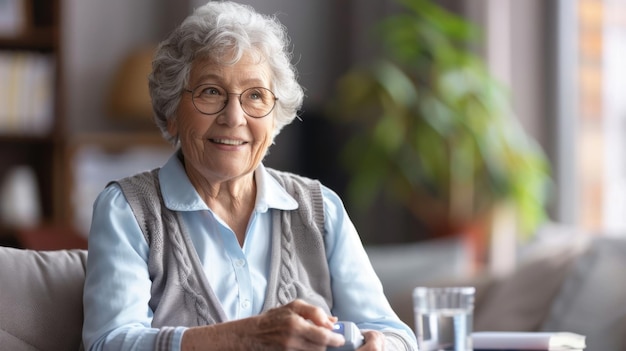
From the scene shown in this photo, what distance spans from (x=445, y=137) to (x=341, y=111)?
0.61 m

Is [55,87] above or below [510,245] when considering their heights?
above

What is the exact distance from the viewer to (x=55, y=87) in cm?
451

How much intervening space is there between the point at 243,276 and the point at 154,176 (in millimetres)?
236

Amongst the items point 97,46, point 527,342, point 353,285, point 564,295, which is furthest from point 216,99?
point 97,46

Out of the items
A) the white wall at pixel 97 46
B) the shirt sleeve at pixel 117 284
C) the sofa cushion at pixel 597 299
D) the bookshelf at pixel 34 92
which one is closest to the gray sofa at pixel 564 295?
the sofa cushion at pixel 597 299

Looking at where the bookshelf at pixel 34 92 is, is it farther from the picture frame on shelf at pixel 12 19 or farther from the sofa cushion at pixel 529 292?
the sofa cushion at pixel 529 292

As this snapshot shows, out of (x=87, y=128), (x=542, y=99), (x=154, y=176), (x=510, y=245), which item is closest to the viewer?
(x=154, y=176)

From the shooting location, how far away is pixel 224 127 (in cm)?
165

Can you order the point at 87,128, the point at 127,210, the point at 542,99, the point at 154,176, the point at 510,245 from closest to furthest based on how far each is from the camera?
1. the point at 127,210
2. the point at 154,176
3. the point at 510,245
4. the point at 542,99
5. the point at 87,128

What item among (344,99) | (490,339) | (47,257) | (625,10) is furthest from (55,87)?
(490,339)

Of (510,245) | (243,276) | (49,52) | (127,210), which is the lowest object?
(510,245)

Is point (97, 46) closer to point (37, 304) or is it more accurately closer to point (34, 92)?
point (34, 92)

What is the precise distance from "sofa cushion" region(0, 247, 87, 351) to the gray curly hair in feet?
1.07

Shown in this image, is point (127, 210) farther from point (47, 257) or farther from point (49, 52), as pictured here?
point (49, 52)
